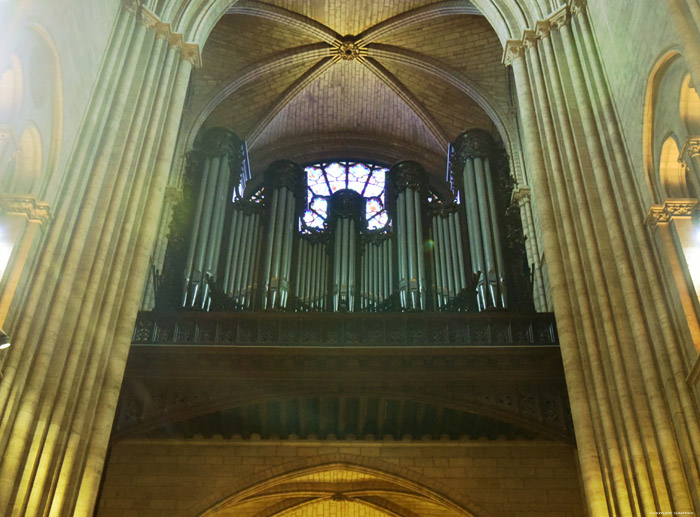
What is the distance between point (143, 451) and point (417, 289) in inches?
190

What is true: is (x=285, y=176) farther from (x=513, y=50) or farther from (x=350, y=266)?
(x=513, y=50)

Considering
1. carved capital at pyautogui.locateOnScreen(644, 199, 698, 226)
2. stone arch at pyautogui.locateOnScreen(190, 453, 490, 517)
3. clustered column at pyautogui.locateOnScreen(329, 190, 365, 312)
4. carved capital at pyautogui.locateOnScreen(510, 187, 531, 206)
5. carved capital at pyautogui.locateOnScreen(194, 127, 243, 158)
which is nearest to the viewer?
carved capital at pyautogui.locateOnScreen(644, 199, 698, 226)

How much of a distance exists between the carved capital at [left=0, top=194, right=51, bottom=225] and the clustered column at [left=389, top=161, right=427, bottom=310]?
6388 millimetres

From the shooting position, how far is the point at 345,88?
17531 mm

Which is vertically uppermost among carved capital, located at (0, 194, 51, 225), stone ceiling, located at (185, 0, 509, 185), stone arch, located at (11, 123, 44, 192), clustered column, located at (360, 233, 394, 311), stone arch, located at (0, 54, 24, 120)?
stone ceiling, located at (185, 0, 509, 185)

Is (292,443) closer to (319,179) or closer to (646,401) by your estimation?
(646,401)

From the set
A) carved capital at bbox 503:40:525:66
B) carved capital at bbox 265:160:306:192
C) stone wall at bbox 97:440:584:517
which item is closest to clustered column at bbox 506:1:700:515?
carved capital at bbox 503:40:525:66

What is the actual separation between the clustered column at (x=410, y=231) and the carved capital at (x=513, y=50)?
3740 mm

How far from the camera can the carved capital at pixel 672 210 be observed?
26.9ft

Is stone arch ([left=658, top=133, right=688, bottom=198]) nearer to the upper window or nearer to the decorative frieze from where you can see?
the decorative frieze

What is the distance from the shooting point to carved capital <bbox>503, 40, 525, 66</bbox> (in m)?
11.6

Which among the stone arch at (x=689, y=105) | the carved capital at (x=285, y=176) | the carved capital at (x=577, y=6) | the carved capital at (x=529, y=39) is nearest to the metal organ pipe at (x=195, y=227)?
the carved capital at (x=285, y=176)

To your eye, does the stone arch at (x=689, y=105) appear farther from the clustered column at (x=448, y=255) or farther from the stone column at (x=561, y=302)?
the clustered column at (x=448, y=255)

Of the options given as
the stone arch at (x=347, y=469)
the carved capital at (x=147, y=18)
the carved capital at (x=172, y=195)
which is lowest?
the stone arch at (x=347, y=469)
